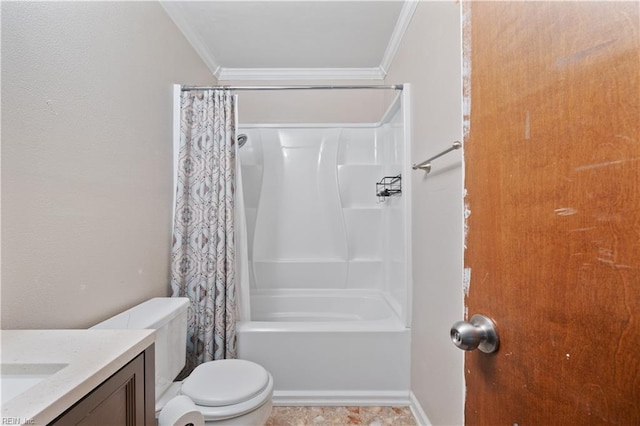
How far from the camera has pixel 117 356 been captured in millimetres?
683

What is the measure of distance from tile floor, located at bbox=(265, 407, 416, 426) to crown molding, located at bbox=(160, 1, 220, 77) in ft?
8.24

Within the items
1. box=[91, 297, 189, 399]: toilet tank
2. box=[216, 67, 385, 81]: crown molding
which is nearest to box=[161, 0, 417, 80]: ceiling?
box=[216, 67, 385, 81]: crown molding

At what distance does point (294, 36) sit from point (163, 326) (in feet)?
7.11

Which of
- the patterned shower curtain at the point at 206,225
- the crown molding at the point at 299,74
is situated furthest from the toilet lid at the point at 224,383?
the crown molding at the point at 299,74

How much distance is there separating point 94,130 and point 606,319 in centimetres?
158

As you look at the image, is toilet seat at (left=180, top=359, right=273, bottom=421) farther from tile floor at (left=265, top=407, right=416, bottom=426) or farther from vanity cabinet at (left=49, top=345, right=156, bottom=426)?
tile floor at (left=265, top=407, right=416, bottom=426)

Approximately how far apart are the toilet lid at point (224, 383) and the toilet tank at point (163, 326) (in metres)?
0.10

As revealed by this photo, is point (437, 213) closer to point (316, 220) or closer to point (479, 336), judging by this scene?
point (479, 336)

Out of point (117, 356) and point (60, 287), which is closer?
point (117, 356)

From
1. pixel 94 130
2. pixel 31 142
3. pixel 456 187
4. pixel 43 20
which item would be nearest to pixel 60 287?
pixel 31 142

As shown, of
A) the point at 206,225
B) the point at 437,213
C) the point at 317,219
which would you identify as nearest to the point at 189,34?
the point at 206,225

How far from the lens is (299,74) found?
2.98 metres

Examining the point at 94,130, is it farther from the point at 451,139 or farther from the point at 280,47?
the point at 280,47

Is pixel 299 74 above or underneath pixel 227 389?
above
